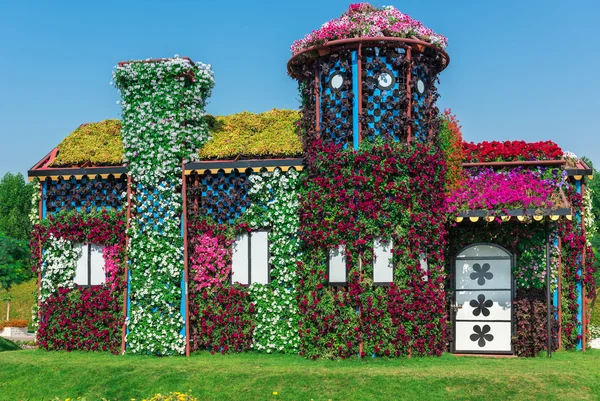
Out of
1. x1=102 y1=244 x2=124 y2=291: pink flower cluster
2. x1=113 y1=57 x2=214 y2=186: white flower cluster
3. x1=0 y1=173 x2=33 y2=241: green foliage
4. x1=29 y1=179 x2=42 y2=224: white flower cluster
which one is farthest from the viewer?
x1=0 y1=173 x2=33 y2=241: green foliage

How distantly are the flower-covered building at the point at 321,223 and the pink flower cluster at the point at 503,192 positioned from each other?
5cm

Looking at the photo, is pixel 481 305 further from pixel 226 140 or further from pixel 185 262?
pixel 226 140

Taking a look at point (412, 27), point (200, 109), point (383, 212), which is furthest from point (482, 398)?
point (200, 109)

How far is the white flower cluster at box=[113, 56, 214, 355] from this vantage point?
14.8 metres

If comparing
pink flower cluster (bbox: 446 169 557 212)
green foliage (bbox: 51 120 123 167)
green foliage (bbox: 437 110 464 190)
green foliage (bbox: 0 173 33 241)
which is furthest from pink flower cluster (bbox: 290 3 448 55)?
green foliage (bbox: 0 173 33 241)

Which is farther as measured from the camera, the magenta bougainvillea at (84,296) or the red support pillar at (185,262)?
the magenta bougainvillea at (84,296)

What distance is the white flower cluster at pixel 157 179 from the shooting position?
14.8 m

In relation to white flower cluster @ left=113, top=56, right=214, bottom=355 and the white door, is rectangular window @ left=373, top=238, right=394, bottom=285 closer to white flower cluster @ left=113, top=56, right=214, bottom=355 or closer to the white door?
the white door

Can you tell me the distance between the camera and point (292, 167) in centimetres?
1474

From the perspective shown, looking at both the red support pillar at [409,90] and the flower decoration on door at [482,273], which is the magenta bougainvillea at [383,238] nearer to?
the red support pillar at [409,90]

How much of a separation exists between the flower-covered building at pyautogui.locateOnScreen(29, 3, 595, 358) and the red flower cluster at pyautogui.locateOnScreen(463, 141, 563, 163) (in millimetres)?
35

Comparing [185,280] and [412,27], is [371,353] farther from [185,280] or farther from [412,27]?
[412,27]

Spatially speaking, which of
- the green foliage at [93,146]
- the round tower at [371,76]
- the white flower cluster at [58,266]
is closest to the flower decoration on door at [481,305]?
the round tower at [371,76]

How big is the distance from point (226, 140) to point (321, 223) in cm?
351
